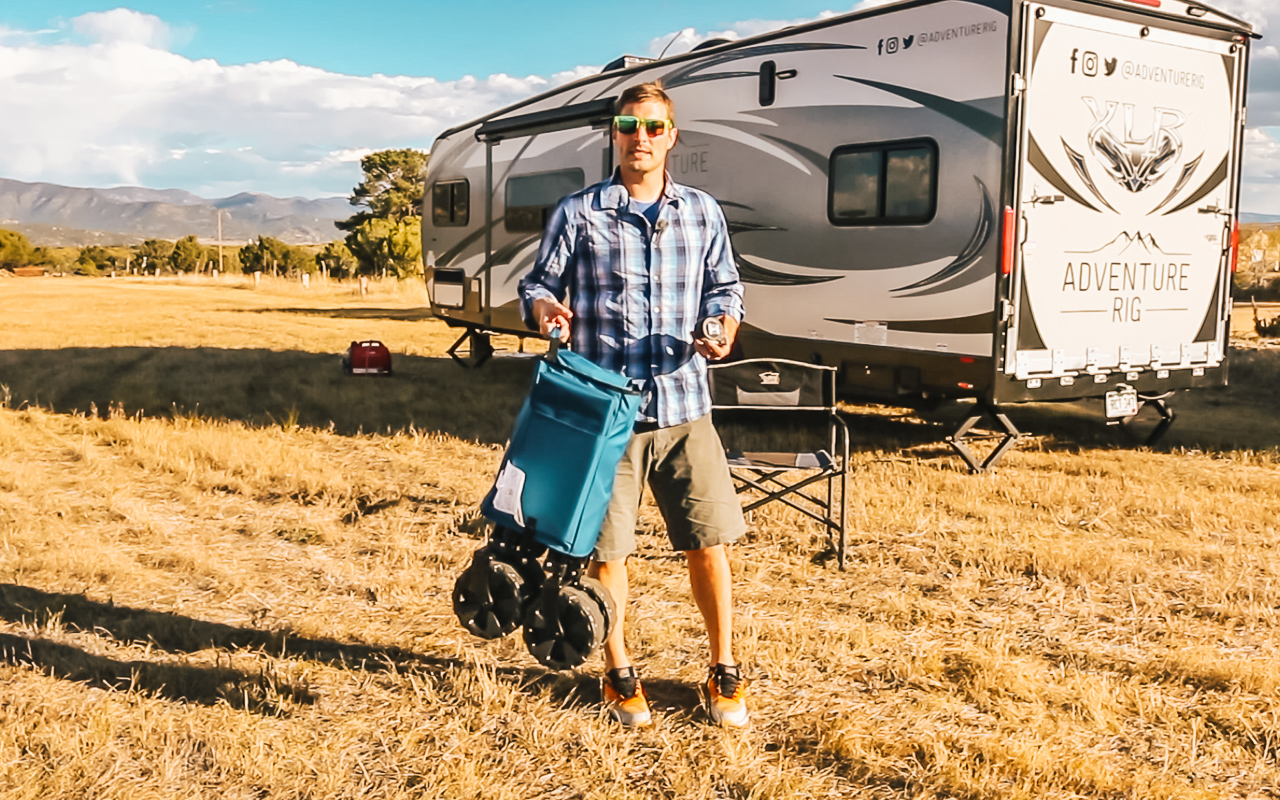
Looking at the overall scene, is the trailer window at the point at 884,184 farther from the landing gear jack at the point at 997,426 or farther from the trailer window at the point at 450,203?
the trailer window at the point at 450,203

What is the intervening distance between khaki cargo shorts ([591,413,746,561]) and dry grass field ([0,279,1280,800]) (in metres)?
0.60

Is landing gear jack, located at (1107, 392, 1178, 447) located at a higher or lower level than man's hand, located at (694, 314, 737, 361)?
lower

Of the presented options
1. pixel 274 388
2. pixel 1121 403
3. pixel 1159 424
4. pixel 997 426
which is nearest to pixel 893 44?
pixel 997 426

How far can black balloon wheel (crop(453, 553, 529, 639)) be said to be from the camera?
3.04 m

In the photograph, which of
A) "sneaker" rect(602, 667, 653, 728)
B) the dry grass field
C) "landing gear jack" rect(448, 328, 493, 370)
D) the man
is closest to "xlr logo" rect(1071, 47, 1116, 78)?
the dry grass field

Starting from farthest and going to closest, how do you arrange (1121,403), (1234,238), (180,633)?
1. (1234,238)
2. (1121,403)
3. (180,633)

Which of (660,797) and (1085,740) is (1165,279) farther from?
(660,797)

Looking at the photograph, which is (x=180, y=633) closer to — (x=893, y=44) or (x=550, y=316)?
(x=550, y=316)

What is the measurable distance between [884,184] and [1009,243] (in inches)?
37.6

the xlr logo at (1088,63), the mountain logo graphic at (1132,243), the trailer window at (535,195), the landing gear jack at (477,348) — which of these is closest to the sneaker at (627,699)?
the mountain logo graphic at (1132,243)

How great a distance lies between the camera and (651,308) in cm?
311

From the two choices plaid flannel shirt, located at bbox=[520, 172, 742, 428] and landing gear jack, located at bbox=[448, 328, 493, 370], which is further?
landing gear jack, located at bbox=[448, 328, 493, 370]

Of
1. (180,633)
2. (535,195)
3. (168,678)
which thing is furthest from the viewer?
(535,195)

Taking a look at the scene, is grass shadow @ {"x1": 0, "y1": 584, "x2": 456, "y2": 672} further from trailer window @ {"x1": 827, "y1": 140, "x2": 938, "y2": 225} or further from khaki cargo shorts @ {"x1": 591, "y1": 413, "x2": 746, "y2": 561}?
trailer window @ {"x1": 827, "y1": 140, "x2": 938, "y2": 225}
